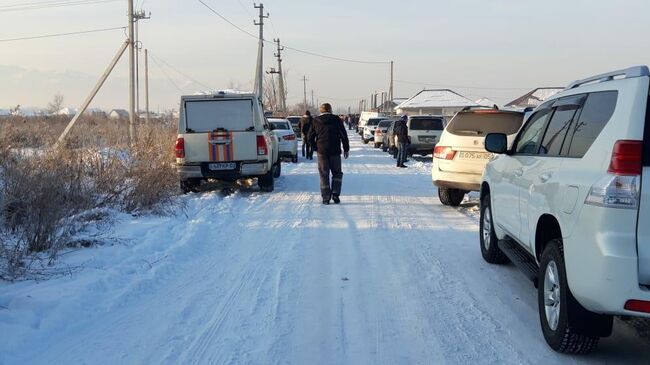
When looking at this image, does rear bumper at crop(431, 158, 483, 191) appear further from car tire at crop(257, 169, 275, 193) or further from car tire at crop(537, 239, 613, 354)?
car tire at crop(537, 239, 613, 354)

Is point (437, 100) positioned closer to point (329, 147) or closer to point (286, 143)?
point (286, 143)

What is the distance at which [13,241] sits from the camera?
6.28m

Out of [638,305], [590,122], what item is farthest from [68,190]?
[638,305]

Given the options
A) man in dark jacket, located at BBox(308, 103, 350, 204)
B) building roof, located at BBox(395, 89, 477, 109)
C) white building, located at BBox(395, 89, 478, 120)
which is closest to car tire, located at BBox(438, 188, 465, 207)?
man in dark jacket, located at BBox(308, 103, 350, 204)

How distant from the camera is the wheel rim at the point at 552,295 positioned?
4176 millimetres

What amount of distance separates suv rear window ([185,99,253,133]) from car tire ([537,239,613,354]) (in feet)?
31.5

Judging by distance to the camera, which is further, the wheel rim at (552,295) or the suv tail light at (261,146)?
the suv tail light at (261,146)

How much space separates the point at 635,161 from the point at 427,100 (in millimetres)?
74147

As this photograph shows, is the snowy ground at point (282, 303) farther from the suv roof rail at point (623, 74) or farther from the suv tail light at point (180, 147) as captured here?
the suv tail light at point (180, 147)

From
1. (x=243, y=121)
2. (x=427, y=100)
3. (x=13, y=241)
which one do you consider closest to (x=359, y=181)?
(x=243, y=121)

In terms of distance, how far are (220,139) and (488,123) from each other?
225 inches

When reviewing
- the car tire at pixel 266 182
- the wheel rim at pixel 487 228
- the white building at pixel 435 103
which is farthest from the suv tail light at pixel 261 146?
the white building at pixel 435 103

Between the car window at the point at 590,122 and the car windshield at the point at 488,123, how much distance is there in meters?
6.34

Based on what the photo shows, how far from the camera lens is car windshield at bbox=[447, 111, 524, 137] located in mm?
10797
